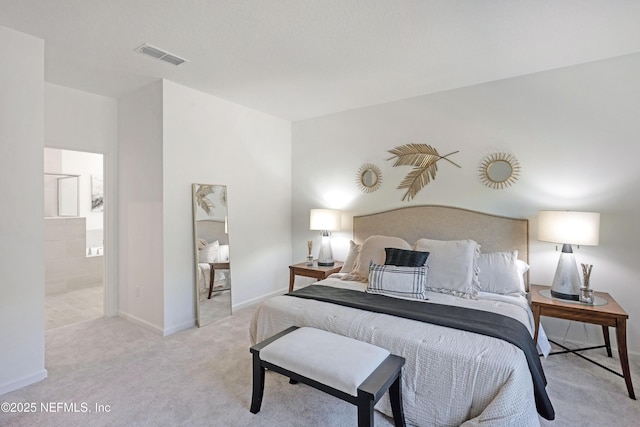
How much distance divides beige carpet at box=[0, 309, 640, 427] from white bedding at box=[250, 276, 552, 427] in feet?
1.19

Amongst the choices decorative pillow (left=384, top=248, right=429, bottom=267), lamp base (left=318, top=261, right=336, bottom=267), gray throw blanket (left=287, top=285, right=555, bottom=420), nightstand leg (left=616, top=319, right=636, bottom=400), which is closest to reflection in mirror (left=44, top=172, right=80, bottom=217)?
lamp base (left=318, top=261, right=336, bottom=267)

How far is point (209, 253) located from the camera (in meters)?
3.66

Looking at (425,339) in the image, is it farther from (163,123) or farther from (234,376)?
(163,123)

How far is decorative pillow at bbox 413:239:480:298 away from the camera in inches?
110

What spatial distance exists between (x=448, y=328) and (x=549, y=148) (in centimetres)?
217

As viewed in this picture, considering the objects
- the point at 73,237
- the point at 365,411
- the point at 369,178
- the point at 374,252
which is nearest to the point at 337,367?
the point at 365,411

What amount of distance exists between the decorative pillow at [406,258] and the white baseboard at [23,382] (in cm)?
295

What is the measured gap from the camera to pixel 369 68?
9.61 feet

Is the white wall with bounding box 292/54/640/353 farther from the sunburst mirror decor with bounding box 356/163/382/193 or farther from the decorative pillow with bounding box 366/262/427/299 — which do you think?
the decorative pillow with bounding box 366/262/427/299

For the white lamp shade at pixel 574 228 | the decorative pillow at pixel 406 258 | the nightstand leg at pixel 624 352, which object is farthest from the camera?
the decorative pillow at pixel 406 258

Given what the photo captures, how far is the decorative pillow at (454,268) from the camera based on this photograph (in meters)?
2.79

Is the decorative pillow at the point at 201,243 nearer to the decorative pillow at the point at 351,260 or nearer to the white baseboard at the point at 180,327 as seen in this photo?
the white baseboard at the point at 180,327

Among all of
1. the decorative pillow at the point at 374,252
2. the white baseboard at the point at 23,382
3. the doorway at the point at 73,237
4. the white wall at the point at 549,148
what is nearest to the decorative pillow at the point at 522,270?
the white wall at the point at 549,148

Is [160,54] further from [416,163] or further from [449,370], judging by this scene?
[449,370]
